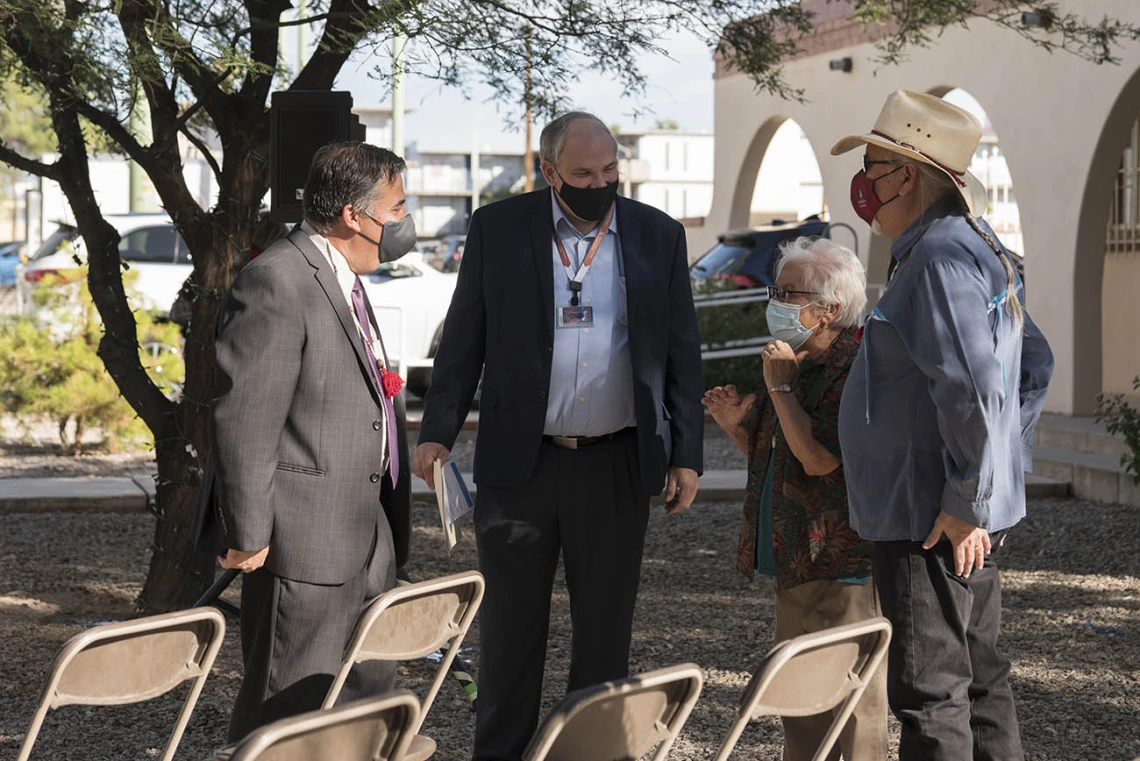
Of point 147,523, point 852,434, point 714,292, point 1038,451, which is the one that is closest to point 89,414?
point 147,523

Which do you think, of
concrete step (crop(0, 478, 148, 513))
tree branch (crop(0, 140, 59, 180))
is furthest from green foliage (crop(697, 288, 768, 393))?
tree branch (crop(0, 140, 59, 180))

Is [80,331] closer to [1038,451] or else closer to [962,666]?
[1038,451]

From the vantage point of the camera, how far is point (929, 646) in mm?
3301

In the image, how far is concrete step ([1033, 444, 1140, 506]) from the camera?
9.67 m

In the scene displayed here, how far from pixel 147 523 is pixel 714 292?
7.41 meters

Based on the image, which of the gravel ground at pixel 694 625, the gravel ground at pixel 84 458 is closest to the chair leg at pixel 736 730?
the gravel ground at pixel 694 625

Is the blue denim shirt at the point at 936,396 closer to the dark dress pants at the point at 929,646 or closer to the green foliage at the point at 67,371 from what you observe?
the dark dress pants at the point at 929,646

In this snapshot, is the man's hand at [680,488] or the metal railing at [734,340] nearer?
the man's hand at [680,488]

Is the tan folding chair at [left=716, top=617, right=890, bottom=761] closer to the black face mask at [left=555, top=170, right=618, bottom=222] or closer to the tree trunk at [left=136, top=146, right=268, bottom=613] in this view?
the black face mask at [left=555, top=170, right=618, bottom=222]

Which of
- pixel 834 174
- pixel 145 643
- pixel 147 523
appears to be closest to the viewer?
pixel 145 643

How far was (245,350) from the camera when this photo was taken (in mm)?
3549

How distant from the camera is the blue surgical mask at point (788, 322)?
3799 mm

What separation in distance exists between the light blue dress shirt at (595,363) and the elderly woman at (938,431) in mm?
839

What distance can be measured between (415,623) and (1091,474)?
297 inches
